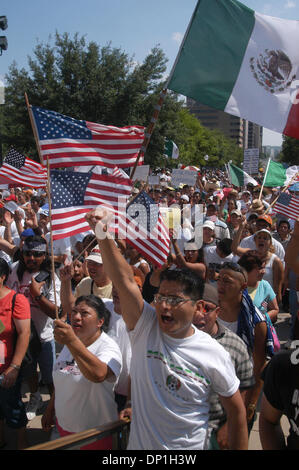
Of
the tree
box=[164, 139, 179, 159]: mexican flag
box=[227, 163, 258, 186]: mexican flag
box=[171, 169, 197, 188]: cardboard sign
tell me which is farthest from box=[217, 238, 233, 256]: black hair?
the tree

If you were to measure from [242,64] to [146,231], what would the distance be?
196cm

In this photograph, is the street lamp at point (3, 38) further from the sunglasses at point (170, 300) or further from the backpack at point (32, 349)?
the sunglasses at point (170, 300)

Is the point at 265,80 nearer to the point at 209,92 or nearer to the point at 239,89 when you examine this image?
the point at 239,89

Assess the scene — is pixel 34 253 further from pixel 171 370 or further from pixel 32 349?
pixel 171 370

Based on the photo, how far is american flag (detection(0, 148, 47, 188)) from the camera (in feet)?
27.8

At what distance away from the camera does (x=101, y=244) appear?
2.45 m

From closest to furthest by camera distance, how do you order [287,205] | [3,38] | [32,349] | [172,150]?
[32,349], [287,205], [3,38], [172,150]

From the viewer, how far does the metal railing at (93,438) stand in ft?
7.11

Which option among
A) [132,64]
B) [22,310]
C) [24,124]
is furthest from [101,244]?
[132,64]

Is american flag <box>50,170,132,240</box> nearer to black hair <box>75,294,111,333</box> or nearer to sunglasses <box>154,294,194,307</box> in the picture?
black hair <box>75,294,111,333</box>

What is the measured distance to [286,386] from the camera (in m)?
2.15

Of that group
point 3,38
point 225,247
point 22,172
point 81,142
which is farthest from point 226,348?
point 3,38

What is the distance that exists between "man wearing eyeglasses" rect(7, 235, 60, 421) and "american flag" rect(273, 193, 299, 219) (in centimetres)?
434
